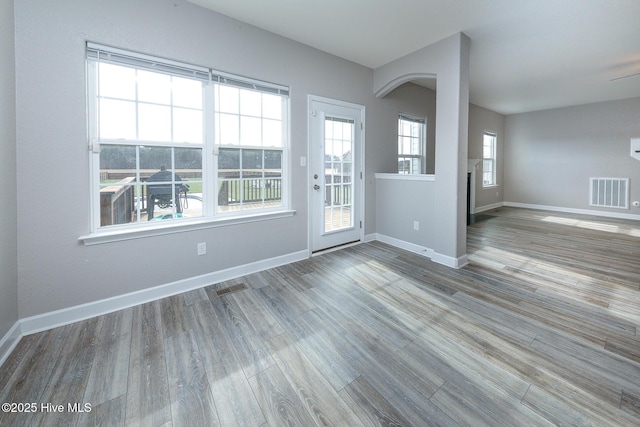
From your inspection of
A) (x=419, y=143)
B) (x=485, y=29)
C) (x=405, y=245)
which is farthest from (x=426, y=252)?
(x=485, y=29)

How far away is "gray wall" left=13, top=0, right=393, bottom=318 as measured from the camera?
1.88m

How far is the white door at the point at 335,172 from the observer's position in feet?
11.5

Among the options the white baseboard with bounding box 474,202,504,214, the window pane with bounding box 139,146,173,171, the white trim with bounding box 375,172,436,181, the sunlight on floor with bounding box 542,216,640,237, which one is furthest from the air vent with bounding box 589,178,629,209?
the window pane with bounding box 139,146,173,171

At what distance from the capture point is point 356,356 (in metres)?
1.68

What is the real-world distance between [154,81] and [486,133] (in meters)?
7.60

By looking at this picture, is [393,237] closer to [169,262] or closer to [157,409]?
[169,262]

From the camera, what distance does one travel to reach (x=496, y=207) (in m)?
7.55

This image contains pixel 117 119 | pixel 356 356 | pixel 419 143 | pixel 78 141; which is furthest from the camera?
pixel 419 143

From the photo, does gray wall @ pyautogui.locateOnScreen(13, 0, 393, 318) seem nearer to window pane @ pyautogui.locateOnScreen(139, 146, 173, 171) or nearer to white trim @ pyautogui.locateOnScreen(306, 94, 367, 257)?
window pane @ pyautogui.locateOnScreen(139, 146, 173, 171)

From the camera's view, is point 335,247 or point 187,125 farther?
point 335,247

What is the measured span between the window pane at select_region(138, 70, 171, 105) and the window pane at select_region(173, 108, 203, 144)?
14cm

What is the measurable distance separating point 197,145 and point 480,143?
6.92m

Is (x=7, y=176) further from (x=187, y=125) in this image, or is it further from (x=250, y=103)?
(x=250, y=103)

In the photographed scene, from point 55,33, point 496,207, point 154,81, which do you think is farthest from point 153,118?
point 496,207
